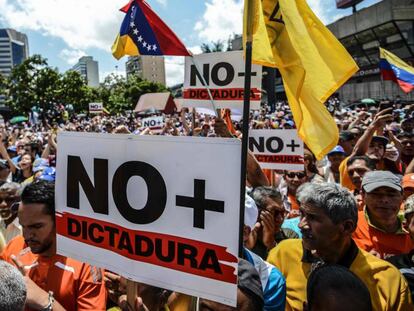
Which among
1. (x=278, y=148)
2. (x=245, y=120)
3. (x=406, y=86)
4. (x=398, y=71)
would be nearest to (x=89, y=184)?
(x=245, y=120)

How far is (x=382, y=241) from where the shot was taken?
276 cm

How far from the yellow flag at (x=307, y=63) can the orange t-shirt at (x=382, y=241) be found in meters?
0.77

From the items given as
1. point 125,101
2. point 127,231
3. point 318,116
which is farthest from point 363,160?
point 125,101

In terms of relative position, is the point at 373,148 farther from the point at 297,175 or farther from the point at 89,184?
the point at 89,184

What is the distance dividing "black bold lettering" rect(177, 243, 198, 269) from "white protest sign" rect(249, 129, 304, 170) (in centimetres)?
289

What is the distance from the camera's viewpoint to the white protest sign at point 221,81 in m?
4.80

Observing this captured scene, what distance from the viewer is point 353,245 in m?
2.28

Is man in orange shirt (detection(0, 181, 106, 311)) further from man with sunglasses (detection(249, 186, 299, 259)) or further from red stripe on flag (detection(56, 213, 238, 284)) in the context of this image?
man with sunglasses (detection(249, 186, 299, 259))

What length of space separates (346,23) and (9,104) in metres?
34.1

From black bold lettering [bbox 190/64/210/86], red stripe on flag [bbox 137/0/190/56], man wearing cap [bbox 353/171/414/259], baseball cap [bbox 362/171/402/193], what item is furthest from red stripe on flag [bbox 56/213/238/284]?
black bold lettering [bbox 190/64/210/86]

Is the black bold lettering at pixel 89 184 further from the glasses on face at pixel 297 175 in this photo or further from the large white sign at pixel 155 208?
the glasses on face at pixel 297 175

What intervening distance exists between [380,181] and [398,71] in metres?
5.30

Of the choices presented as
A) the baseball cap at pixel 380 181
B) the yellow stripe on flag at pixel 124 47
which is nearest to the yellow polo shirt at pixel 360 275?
the baseball cap at pixel 380 181

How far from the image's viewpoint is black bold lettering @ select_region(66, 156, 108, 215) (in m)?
1.92
